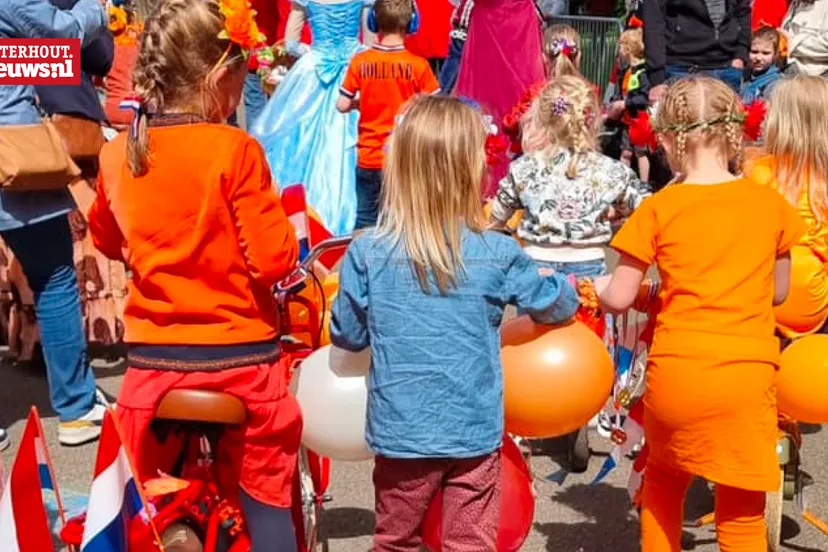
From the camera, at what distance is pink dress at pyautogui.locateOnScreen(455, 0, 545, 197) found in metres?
8.58

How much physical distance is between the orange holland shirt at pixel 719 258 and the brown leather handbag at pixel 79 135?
10.2ft

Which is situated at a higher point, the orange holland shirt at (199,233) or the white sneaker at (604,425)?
the orange holland shirt at (199,233)

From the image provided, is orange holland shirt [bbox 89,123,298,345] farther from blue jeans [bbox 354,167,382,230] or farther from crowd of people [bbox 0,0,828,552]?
blue jeans [bbox 354,167,382,230]

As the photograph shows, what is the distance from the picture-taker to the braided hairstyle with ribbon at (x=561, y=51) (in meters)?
7.30

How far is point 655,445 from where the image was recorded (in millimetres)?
3238

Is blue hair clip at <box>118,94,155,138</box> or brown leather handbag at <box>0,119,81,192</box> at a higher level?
blue hair clip at <box>118,94,155,138</box>

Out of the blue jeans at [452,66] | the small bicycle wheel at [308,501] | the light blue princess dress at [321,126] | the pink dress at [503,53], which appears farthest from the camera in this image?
the blue jeans at [452,66]

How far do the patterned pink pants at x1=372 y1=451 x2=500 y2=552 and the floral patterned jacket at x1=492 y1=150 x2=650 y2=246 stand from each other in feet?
5.06

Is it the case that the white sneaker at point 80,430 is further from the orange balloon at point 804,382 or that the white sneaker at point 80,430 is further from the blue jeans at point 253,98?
the blue jeans at point 253,98

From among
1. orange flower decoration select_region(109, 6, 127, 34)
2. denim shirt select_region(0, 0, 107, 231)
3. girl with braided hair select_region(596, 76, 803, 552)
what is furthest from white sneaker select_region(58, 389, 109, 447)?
orange flower decoration select_region(109, 6, 127, 34)

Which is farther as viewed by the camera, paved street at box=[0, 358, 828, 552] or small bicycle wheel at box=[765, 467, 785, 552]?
paved street at box=[0, 358, 828, 552]

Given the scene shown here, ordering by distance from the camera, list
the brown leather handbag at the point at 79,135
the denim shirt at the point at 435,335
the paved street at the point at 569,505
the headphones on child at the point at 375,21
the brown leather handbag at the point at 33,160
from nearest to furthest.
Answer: the denim shirt at the point at 435,335
the paved street at the point at 569,505
the brown leather handbag at the point at 33,160
the brown leather handbag at the point at 79,135
the headphones on child at the point at 375,21

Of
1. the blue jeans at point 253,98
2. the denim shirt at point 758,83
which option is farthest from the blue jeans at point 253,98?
the denim shirt at point 758,83

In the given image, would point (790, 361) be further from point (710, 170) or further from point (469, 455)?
point (469, 455)
